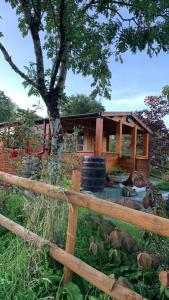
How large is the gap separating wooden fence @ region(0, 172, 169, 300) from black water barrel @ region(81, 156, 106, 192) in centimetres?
615

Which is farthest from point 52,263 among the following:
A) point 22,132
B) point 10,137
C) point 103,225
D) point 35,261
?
point 10,137

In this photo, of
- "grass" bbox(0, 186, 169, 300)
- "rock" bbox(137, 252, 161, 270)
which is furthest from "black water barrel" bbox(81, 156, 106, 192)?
"rock" bbox(137, 252, 161, 270)

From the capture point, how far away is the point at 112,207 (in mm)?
2383

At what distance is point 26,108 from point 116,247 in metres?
3.07

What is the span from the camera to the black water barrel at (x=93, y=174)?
9548mm

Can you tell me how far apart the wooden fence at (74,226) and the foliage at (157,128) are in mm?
15361

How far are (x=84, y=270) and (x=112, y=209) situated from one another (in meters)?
0.58

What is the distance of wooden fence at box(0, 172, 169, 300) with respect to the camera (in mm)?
A: 2137

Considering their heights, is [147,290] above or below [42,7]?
below

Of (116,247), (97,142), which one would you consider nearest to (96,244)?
(116,247)

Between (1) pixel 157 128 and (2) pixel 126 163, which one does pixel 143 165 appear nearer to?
(2) pixel 126 163

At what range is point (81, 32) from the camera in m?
5.79

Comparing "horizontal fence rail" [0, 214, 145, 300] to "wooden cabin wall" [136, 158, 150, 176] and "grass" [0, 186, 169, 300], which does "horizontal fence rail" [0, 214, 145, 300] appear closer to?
"grass" [0, 186, 169, 300]

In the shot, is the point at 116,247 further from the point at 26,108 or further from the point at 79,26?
the point at 79,26
